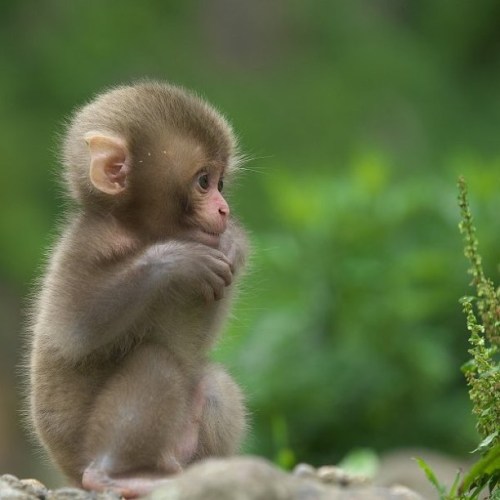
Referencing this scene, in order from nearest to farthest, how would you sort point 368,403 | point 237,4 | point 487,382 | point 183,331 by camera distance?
point 487,382
point 183,331
point 368,403
point 237,4

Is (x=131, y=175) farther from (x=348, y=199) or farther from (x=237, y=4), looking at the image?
(x=237, y=4)

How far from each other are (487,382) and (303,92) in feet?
39.7

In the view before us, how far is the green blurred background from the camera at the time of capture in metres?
10.6

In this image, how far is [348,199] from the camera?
430 inches

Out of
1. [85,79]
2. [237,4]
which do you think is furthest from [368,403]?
[237,4]

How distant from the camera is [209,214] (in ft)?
21.5

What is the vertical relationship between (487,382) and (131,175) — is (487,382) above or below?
below

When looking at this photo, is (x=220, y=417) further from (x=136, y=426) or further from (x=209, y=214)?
(x=209, y=214)

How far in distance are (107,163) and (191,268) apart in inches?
23.1

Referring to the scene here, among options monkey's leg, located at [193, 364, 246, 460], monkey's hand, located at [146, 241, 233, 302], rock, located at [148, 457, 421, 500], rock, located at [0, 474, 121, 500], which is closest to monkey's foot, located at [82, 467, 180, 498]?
rock, located at [0, 474, 121, 500]

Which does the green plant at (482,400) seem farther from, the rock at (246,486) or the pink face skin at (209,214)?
the pink face skin at (209,214)

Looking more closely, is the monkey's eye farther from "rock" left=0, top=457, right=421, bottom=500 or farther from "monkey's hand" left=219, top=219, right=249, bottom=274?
"rock" left=0, top=457, right=421, bottom=500

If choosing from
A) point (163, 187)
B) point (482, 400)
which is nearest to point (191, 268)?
point (163, 187)

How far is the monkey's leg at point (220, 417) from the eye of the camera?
6.57m
